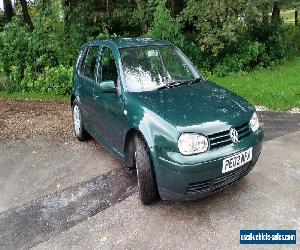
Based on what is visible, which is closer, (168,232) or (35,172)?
(168,232)

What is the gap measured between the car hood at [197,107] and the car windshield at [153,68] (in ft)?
0.63

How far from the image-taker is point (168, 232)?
3.82 meters

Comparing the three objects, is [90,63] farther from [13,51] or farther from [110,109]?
[13,51]

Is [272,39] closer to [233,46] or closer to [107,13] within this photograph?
[233,46]

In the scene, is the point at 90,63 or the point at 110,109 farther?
the point at 90,63

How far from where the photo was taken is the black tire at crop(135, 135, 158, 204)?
159 inches

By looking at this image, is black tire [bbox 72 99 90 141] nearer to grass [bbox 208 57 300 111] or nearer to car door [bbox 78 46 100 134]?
car door [bbox 78 46 100 134]

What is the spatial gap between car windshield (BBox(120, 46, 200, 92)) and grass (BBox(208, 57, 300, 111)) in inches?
147

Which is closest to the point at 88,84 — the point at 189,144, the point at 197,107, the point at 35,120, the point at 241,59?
the point at 197,107

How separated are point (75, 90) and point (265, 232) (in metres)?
3.86

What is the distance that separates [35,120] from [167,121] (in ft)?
16.0

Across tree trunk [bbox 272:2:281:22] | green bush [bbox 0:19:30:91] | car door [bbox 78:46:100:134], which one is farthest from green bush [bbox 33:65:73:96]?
tree trunk [bbox 272:2:281:22]

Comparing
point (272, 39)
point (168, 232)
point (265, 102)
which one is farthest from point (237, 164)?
point (272, 39)

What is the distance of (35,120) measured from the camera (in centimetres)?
798
